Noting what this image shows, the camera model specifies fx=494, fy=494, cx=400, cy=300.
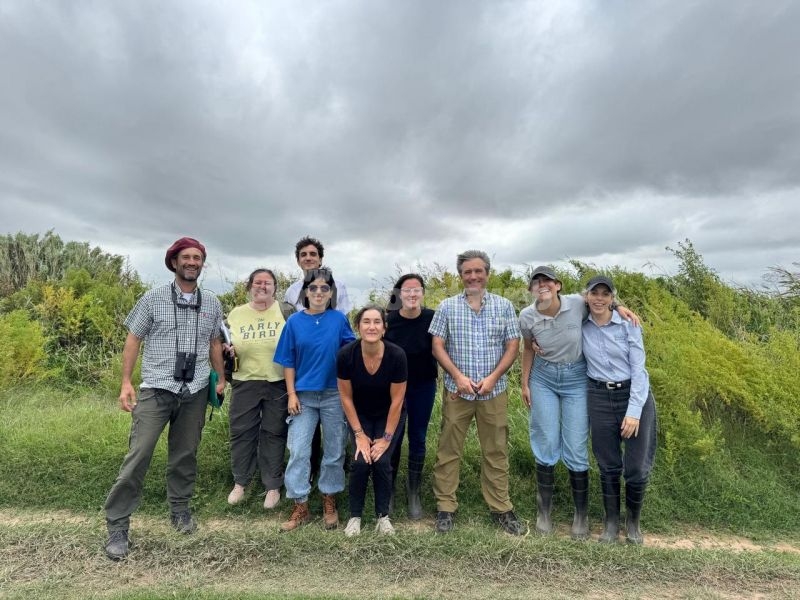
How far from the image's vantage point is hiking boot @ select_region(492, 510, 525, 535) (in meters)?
3.82

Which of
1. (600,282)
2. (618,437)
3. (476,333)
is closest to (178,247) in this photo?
(476,333)

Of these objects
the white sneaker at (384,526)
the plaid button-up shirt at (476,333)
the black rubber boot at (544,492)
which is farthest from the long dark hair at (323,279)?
the black rubber boot at (544,492)

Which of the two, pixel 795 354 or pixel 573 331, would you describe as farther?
pixel 795 354

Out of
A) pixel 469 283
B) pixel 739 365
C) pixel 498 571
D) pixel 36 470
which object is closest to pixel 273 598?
pixel 498 571

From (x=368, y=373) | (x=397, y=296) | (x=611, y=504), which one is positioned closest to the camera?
(x=368, y=373)

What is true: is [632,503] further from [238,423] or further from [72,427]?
[72,427]

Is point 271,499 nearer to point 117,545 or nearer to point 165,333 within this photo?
point 117,545

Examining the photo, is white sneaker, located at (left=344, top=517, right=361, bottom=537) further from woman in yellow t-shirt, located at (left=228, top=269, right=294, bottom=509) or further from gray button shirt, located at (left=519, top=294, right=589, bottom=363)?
gray button shirt, located at (left=519, top=294, right=589, bottom=363)

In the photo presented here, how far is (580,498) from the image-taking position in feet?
12.8

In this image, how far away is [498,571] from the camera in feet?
10.8

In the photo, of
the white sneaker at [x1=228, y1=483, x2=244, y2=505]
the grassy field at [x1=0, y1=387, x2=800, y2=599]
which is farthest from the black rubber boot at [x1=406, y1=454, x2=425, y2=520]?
the white sneaker at [x1=228, y1=483, x2=244, y2=505]

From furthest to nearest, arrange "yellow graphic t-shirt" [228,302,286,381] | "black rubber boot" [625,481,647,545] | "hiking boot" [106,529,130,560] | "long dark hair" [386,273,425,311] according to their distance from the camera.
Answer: "yellow graphic t-shirt" [228,302,286,381]
"long dark hair" [386,273,425,311]
"black rubber boot" [625,481,647,545]
"hiking boot" [106,529,130,560]

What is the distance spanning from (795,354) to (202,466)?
6214mm

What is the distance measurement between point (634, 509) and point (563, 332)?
1.48 m
